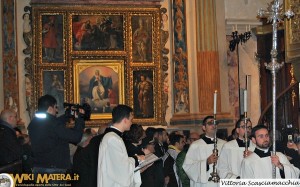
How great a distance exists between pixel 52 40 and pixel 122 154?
38.6 ft

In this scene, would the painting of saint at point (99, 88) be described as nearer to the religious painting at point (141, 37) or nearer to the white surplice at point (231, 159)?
the religious painting at point (141, 37)

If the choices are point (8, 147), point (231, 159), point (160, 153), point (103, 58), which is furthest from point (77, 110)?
point (103, 58)

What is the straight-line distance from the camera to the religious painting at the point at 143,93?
20.2 metres

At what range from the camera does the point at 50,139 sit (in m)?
9.91

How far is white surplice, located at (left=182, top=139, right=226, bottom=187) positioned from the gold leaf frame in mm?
7948

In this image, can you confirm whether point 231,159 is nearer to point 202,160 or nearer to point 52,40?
point 202,160

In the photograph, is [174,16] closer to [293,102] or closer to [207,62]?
[207,62]

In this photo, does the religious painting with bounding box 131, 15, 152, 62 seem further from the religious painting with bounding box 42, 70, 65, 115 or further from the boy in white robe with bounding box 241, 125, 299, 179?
the boy in white robe with bounding box 241, 125, 299, 179

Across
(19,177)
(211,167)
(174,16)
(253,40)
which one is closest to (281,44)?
(253,40)

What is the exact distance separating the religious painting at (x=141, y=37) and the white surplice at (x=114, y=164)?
1177 centimetres

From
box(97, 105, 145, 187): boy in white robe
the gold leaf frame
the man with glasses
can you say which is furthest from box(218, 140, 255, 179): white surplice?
the gold leaf frame

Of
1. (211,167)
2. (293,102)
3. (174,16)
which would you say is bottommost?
(211,167)

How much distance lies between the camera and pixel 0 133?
9781mm

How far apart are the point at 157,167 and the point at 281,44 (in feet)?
31.2
